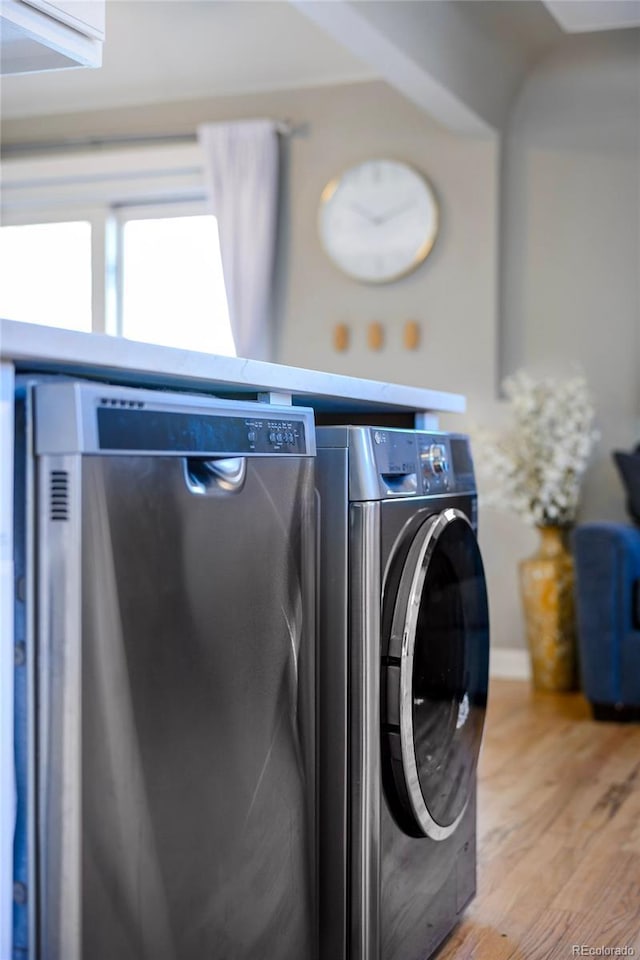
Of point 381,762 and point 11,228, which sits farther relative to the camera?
point 11,228

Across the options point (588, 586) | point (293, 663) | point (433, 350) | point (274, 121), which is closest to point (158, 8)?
point (274, 121)

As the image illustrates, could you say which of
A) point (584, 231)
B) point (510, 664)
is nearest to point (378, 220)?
point (584, 231)

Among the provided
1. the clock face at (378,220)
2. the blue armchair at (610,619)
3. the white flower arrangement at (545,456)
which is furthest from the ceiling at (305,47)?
the blue armchair at (610,619)

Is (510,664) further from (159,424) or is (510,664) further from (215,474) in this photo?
(159,424)

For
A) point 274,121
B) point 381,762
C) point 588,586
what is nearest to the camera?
point 381,762

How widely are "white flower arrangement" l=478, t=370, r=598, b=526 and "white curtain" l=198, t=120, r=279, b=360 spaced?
126cm

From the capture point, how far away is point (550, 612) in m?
4.46

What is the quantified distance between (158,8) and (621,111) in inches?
76.1

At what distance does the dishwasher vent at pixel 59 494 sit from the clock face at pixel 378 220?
3.92 m

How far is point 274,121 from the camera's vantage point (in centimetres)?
515

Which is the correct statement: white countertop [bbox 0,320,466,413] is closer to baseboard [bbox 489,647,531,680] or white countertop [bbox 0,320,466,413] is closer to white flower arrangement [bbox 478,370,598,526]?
white flower arrangement [bbox 478,370,598,526]

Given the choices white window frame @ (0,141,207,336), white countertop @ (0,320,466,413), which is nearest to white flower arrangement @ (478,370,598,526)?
white window frame @ (0,141,207,336)

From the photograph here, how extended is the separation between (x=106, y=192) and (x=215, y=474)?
4.47 meters

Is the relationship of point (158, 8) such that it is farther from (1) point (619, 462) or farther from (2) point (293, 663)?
(2) point (293, 663)
